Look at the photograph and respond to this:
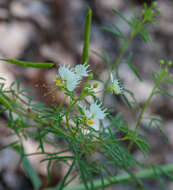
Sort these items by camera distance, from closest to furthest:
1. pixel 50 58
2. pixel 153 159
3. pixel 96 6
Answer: pixel 153 159, pixel 50 58, pixel 96 6

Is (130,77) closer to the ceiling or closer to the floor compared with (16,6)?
closer to the floor

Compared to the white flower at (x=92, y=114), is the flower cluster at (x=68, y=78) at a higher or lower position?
higher

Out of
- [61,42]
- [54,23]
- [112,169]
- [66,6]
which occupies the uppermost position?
[66,6]

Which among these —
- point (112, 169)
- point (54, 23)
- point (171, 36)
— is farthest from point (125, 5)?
point (112, 169)

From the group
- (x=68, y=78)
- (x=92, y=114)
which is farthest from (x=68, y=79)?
(x=92, y=114)

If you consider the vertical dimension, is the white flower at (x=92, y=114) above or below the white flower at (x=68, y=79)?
below

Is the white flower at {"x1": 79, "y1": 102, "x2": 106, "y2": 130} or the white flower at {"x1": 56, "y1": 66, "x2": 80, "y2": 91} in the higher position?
the white flower at {"x1": 56, "y1": 66, "x2": 80, "y2": 91}

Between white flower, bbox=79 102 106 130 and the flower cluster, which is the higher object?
the flower cluster

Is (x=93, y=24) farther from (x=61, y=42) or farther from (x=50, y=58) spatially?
(x=50, y=58)

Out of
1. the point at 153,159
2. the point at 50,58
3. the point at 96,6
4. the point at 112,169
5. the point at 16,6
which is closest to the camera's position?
the point at 112,169

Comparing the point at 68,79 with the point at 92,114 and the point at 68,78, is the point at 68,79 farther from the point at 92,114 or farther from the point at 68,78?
the point at 92,114

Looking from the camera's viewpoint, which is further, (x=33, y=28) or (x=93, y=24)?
(x=93, y=24)
